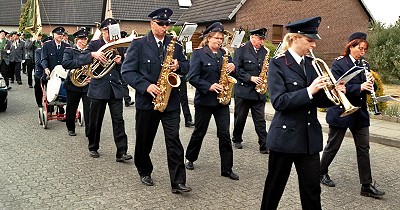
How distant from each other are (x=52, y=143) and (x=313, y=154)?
579 centimetres

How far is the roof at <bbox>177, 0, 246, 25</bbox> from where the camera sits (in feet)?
88.0

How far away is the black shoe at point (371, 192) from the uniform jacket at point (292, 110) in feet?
6.75

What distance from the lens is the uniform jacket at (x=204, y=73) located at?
664cm

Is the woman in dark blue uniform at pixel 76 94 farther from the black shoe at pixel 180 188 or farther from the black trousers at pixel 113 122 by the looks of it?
the black shoe at pixel 180 188

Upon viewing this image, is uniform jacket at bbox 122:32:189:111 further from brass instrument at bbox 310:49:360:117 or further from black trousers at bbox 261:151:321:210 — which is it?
brass instrument at bbox 310:49:360:117

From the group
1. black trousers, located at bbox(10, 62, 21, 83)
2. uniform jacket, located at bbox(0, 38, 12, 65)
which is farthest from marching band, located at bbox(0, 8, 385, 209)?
black trousers, located at bbox(10, 62, 21, 83)

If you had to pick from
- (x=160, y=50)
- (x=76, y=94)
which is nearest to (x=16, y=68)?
(x=76, y=94)

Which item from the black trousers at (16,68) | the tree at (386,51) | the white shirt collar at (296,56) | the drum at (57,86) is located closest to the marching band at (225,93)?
the white shirt collar at (296,56)

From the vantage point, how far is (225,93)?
6.68 m

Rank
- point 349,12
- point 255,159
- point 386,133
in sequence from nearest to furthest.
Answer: point 255,159 → point 386,133 → point 349,12

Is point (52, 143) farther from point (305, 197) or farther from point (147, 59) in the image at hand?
point (305, 197)

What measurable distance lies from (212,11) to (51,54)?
19.7 meters

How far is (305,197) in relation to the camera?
13.8ft

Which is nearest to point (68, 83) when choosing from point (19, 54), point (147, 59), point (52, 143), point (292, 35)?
point (52, 143)
